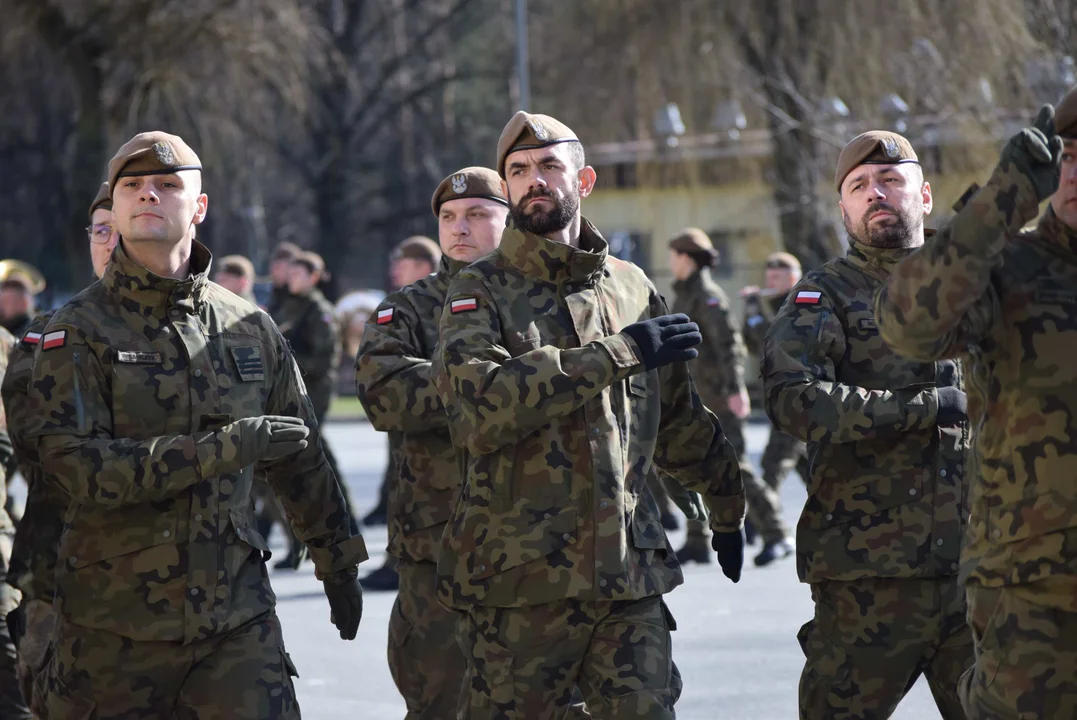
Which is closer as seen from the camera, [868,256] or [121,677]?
[121,677]

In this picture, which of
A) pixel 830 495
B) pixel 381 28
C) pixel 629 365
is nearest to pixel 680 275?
pixel 830 495

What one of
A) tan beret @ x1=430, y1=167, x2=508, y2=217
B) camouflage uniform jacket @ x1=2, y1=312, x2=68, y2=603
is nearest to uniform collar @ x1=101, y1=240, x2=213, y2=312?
camouflage uniform jacket @ x1=2, y1=312, x2=68, y2=603

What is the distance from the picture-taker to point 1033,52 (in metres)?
15.6

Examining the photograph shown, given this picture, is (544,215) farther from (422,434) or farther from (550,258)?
(422,434)

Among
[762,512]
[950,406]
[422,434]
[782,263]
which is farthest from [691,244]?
[950,406]

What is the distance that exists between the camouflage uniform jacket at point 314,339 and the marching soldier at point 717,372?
106 inches

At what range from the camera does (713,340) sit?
11.8 meters

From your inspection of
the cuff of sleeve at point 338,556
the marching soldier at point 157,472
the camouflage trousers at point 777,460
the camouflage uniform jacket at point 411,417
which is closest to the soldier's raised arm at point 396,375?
the camouflage uniform jacket at point 411,417

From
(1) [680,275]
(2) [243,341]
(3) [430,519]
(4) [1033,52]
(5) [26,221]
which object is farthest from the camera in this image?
(5) [26,221]

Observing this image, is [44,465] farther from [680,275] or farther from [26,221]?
[26,221]

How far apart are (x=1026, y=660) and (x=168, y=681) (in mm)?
2245

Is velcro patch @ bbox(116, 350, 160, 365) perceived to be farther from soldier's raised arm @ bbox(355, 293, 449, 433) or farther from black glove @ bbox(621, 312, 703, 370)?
soldier's raised arm @ bbox(355, 293, 449, 433)

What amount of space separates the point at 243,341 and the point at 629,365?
1.18 m

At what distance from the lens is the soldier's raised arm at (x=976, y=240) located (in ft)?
11.6
